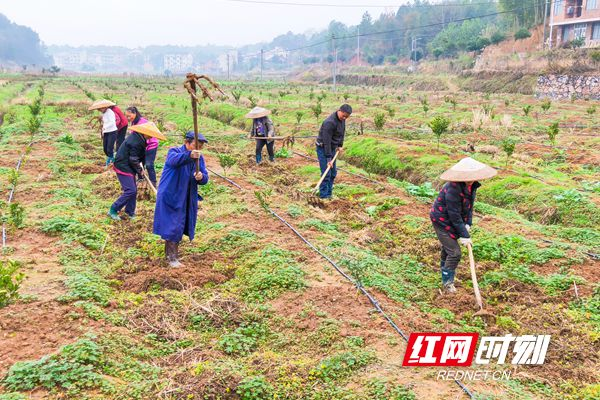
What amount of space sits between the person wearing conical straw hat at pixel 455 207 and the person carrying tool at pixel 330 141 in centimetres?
335

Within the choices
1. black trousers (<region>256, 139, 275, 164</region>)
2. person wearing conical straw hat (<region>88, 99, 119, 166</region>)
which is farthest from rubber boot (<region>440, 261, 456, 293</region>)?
black trousers (<region>256, 139, 275, 164</region>)

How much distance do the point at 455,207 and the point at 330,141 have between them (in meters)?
3.84

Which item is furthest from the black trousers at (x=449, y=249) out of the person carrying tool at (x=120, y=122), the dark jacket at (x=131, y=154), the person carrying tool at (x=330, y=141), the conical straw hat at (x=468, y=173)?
the person carrying tool at (x=120, y=122)

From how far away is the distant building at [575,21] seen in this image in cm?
4591

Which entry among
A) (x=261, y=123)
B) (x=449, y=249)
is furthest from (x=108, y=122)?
(x=449, y=249)

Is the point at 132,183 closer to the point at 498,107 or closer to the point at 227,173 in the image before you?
the point at 227,173

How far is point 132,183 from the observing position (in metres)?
7.88

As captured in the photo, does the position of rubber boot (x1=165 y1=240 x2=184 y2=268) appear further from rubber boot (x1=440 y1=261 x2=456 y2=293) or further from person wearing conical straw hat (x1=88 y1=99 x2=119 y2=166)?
person wearing conical straw hat (x1=88 y1=99 x2=119 y2=166)

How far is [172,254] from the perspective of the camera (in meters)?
6.55

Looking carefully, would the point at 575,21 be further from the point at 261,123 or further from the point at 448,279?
the point at 448,279

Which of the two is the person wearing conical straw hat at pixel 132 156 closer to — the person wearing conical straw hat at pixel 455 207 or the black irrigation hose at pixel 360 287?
the black irrigation hose at pixel 360 287

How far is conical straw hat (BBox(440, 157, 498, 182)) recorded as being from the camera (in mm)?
5590

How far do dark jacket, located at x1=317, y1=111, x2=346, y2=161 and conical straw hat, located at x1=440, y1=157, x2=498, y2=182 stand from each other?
12.1 ft

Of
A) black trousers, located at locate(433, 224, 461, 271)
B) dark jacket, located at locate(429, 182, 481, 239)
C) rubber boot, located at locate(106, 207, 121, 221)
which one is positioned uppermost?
dark jacket, located at locate(429, 182, 481, 239)
